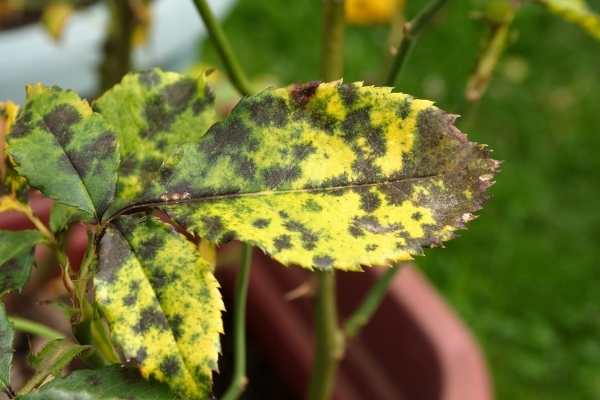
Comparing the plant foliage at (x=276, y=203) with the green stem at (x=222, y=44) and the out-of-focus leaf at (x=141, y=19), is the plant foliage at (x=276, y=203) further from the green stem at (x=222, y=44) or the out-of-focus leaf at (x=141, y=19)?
the out-of-focus leaf at (x=141, y=19)

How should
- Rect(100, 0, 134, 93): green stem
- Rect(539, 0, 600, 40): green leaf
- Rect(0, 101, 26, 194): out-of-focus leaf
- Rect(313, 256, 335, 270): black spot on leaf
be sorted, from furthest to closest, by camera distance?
Rect(100, 0, 134, 93): green stem
Rect(539, 0, 600, 40): green leaf
Rect(0, 101, 26, 194): out-of-focus leaf
Rect(313, 256, 335, 270): black spot on leaf

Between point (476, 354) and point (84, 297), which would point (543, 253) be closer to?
point (476, 354)

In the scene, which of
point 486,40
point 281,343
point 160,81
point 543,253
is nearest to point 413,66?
point 543,253

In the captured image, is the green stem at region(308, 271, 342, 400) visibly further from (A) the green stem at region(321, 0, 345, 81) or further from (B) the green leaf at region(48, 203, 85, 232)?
(B) the green leaf at region(48, 203, 85, 232)

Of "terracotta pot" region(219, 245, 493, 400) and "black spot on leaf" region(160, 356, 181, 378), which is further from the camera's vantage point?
"terracotta pot" region(219, 245, 493, 400)

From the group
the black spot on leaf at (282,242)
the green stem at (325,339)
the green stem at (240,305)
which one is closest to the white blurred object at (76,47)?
the green stem at (325,339)

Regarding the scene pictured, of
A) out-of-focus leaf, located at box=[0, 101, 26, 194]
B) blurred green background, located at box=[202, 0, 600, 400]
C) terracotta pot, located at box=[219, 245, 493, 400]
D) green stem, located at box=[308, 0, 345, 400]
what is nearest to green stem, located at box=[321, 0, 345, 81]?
green stem, located at box=[308, 0, 345, 400]
